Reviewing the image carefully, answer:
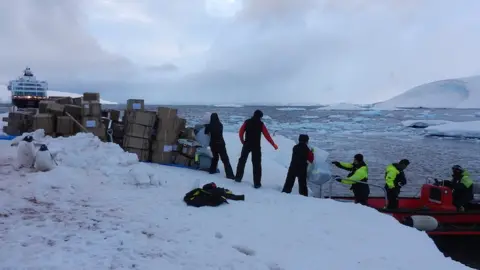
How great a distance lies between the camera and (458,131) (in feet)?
125

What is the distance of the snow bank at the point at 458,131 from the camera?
3741cm

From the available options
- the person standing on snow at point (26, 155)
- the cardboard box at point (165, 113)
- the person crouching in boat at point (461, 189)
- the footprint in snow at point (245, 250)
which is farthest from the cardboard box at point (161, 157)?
the person crouching in boat at point (461, 189)

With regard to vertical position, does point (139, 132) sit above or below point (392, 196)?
above

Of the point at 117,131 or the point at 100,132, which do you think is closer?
the point at 100,132

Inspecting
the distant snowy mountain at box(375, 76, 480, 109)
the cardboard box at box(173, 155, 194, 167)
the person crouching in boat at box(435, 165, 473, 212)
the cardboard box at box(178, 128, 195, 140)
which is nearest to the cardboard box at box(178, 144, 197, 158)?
the cardboard box at box(173, 155, 194, 167)

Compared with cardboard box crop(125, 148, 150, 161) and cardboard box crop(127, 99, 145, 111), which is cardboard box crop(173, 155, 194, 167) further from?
cardboard box crop(127, 99, 145, 111)

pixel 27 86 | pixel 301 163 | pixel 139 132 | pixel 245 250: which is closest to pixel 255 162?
pixel 301 163

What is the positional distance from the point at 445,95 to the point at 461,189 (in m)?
168

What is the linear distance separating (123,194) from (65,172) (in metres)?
1.13

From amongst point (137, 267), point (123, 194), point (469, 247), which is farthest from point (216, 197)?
point (469, 247)

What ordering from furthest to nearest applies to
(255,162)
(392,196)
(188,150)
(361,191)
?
(188,150)
(392,196)
(255,162)
(361,191)

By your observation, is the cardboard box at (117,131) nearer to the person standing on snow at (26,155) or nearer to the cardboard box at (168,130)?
the cardboard box at (168,130)

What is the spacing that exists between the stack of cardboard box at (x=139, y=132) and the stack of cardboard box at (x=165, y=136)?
17 centimetres

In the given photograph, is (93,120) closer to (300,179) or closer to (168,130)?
(168,130)
